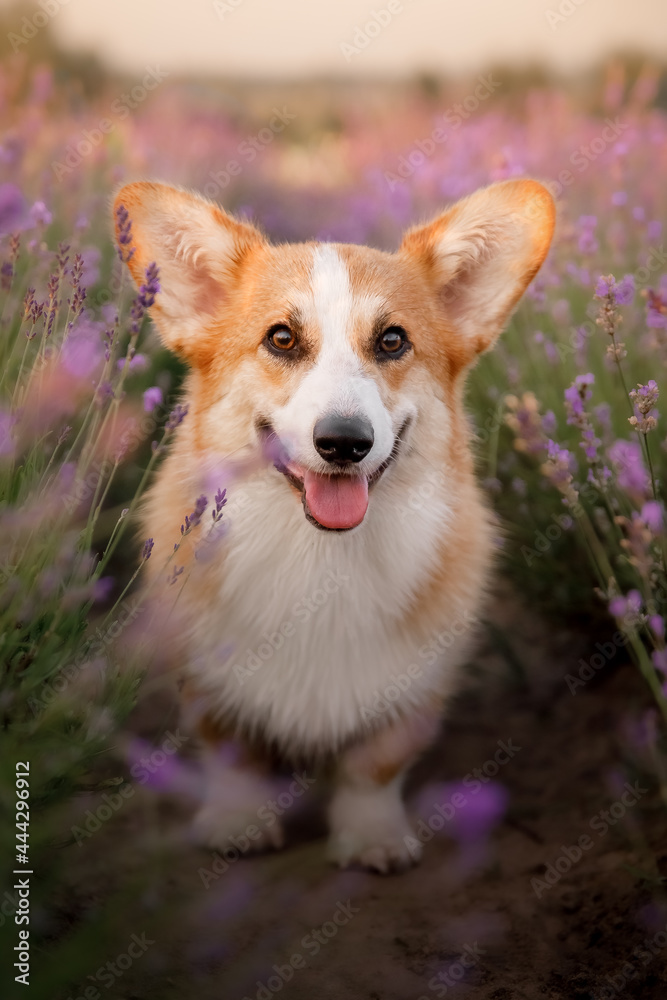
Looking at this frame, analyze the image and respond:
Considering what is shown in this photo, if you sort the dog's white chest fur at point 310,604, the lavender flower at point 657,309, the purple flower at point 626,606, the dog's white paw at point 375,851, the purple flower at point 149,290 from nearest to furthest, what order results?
the purple flower at point 626,606 < the purple flower at point 149,290 < the lavender flower at point 657,309 < the dog's white chest fur at point 310,604 < the dog's white paw at point 375,851

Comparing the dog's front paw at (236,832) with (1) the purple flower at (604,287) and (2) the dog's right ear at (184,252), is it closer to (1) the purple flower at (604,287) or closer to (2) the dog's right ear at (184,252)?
(2) the dog's right ear at (184,252)

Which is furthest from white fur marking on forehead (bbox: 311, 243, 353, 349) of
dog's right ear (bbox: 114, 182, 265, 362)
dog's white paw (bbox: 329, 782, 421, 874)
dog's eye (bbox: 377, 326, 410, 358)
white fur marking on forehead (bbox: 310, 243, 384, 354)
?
dog's white paw (bbox: 329, 782, 421, 874)

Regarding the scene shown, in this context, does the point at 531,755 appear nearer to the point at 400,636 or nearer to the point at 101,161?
the point at 400,636

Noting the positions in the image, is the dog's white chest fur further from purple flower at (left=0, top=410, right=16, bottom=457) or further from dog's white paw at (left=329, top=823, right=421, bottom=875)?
purple flower at (left=0, top=410, right=16, bottom=457)

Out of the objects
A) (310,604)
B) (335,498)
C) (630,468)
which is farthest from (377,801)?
(630,468)

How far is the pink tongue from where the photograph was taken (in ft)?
6.74

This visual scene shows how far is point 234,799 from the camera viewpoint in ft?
8.33

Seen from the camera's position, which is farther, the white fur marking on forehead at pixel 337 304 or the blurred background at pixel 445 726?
the white fur marking on forehead at pixel 337 304

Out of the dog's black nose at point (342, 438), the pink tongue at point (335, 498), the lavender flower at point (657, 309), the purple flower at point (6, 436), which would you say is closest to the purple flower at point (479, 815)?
the pink tongue at point (335, 498)

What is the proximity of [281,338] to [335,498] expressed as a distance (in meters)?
0.50

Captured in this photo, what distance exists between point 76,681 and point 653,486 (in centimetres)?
136

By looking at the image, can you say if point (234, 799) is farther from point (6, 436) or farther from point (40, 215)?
point (40, 215)

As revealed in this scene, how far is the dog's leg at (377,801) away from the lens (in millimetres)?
2395

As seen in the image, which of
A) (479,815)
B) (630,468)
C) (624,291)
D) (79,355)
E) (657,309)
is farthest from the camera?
(479,815)
